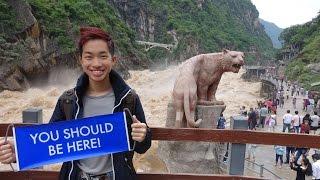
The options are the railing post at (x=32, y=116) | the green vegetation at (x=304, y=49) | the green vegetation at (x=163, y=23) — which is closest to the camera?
the railing post at (x=32, y=116)

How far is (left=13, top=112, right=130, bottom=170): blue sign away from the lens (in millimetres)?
2529

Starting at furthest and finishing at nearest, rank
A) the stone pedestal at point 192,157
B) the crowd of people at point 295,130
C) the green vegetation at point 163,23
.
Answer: the green vegetation at point 163,23, the stone pedestal at point 192,157, the crowd of people at point 295,130

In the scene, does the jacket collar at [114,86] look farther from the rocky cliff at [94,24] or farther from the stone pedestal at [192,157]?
the rocky cliff at [94,24]

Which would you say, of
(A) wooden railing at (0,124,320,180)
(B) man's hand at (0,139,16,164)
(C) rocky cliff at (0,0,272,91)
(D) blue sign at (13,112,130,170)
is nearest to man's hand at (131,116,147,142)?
(D) blue sign at (13,112,130,170)

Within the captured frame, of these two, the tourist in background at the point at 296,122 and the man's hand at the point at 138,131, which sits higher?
the man's hand at the point at 138,131

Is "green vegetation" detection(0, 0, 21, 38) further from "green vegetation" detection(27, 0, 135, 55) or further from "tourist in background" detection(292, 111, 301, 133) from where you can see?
"tourist in background" detection(292, 111, 301, 133)

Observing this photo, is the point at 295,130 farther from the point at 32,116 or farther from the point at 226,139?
the point at 32,116

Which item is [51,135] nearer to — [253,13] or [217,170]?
[217,170]

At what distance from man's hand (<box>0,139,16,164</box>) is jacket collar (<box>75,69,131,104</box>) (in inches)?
18.3

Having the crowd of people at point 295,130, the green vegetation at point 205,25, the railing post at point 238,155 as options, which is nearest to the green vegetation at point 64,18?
the crowd of people at point 295,130

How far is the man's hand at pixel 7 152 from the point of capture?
2467 millimetres

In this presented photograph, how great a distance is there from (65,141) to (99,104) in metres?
0.28

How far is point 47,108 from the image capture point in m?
23.5

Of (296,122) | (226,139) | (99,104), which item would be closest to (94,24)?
(296,122)
